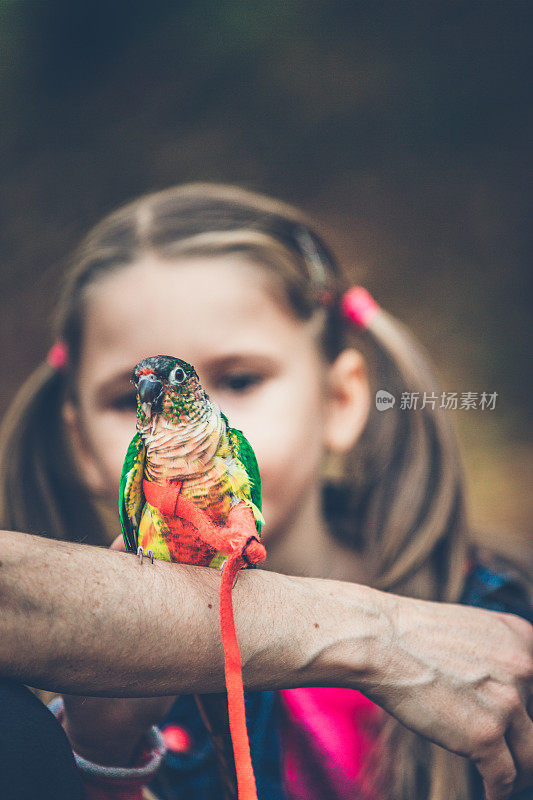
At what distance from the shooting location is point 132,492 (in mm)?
485

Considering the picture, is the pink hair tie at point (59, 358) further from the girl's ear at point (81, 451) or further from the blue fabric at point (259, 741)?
the blue fabric at point (259, 741)

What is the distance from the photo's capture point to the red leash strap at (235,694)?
364 millimetres

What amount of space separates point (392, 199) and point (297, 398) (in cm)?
64

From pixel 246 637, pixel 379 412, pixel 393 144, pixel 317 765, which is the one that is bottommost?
pixel 317 765

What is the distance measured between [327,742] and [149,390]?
53 cm

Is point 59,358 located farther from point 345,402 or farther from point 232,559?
point 232,559

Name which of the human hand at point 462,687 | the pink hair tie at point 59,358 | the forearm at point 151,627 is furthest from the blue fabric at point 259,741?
the pink hair tie at point 59,358

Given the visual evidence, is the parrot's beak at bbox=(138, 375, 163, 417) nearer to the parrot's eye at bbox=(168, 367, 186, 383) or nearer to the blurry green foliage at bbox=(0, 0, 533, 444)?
the parrot's eye at bbox=(168, 367, 186, 383)

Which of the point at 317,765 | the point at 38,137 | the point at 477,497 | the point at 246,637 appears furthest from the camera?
the point at 477,497

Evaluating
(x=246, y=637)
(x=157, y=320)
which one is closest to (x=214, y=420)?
(x=246, y=637)

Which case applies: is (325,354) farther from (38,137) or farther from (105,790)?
(38,137)

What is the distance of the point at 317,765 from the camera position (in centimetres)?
70

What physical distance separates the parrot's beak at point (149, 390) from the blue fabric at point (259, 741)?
0.41m

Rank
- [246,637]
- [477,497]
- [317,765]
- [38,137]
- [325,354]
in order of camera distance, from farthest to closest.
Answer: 1. [477,497]
2. [38,137]
3. [325,354]
4. [317,765]
5. [246,637]
